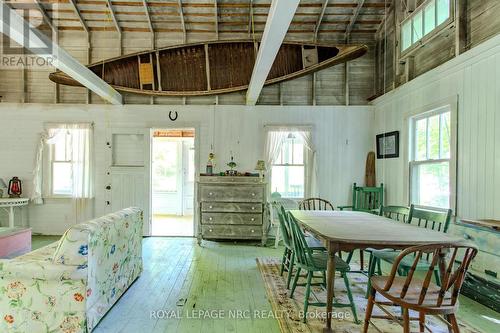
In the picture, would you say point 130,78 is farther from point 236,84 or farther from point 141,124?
point 236,84

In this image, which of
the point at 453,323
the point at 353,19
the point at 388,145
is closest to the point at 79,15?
the point at 353,19

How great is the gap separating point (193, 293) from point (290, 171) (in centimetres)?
344

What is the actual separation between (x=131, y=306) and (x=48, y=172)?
437cm

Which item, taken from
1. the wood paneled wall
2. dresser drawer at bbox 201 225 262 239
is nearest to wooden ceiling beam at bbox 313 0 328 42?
the wood paneled wall

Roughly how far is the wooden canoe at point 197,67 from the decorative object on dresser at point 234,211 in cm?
193

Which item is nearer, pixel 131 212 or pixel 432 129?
pixel 131 212

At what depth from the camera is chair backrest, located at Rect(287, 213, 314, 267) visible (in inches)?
113

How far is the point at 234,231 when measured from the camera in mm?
5562

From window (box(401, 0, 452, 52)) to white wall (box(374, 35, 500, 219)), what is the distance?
0.68 meters

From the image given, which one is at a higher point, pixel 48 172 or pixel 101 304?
pixel 48 172

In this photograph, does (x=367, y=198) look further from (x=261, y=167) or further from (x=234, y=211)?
(x=234, y=211)

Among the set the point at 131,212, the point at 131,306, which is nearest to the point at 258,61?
the point at 131,212

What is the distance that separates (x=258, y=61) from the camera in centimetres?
389

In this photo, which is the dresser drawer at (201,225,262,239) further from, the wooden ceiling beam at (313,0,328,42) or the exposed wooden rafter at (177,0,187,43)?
the wooden ceiling beam at (313,0,328,42)
